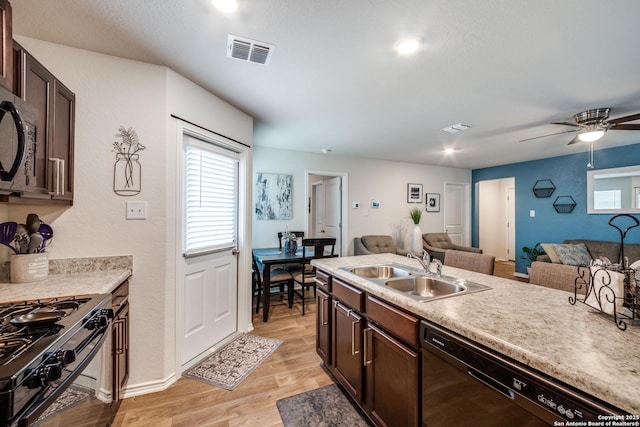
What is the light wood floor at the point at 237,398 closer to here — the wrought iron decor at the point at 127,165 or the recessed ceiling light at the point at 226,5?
the wrought iron decor at the point at 127,165

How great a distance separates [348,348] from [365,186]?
12.5ft

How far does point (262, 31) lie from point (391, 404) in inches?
88.9

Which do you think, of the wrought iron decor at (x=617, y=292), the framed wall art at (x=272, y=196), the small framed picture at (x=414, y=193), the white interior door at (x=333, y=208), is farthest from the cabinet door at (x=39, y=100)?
the small framed picture at (x=414, y=193)

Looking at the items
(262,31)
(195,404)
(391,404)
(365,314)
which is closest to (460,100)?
(262,31)

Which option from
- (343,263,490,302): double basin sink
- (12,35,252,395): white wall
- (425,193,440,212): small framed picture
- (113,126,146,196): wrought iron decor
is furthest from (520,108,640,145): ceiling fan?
(113,126,146,196): wrought iron decor

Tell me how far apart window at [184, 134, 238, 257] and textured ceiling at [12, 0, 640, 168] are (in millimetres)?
572

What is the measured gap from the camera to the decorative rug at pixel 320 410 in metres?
1.65

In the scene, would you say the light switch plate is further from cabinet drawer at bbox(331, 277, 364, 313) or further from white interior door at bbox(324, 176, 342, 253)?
white interior door at bbox(324, 176, 342, 253)

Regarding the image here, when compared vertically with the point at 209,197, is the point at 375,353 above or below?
below

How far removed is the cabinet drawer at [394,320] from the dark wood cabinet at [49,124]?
1.97 metres

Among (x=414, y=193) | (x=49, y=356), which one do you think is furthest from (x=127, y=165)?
(x=414, y=193)

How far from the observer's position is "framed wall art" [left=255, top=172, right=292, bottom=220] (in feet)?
14.0

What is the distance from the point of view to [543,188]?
5.10 m

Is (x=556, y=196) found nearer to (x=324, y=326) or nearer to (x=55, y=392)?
(x=324, y=326)
